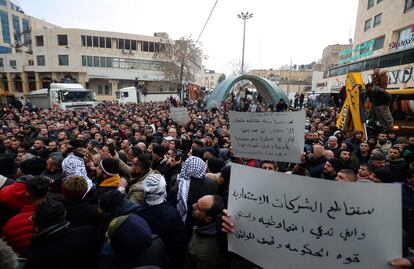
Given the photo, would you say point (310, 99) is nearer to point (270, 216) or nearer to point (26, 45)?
point (270, 216)

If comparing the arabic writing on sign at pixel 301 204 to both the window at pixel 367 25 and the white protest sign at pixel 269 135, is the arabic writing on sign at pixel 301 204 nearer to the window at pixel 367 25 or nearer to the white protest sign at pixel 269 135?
the white protest sign at pixel 269 135

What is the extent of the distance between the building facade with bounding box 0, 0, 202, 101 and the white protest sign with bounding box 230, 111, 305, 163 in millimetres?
43313

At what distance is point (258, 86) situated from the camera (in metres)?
22.0

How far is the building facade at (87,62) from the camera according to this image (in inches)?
1822

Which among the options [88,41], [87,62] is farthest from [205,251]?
[88,41]

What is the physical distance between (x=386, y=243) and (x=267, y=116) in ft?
7.01

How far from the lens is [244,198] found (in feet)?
5.96

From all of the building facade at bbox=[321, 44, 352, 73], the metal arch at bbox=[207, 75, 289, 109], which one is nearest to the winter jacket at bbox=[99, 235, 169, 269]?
the metal arch at bbox=[207, 75, 289, 109]

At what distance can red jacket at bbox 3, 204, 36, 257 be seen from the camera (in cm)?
240

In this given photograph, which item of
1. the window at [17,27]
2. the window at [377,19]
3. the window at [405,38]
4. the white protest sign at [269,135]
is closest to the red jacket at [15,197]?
the white protest sign at [269,135]

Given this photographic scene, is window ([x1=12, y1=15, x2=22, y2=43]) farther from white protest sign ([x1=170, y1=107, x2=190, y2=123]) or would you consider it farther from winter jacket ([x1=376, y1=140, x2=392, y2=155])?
winter jacket ([x1=376, y1=140, x2=392, y2=155])

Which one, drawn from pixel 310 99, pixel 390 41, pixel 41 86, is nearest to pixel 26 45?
pixel 41 86

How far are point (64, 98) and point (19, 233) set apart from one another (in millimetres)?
23174

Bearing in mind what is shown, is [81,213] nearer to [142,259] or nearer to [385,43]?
[142,259]
